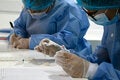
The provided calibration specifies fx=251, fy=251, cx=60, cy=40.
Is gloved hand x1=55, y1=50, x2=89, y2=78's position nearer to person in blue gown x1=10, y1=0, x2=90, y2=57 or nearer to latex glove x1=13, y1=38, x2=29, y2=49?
person in blue gown x1=10, y1=0, x2=90, y2=57

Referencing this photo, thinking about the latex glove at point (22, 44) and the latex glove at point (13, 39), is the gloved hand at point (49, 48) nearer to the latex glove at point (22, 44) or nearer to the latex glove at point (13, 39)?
the latex glove at point (22, 44)

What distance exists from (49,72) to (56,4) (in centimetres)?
64

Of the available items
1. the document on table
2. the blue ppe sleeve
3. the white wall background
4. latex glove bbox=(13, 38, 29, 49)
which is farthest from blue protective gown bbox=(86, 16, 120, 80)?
the white wall background

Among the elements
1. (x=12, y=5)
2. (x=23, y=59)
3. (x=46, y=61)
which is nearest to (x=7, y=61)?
(x=23, y=59)

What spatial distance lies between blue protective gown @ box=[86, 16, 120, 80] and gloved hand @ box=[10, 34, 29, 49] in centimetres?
46

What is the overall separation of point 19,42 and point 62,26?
0.30 metres

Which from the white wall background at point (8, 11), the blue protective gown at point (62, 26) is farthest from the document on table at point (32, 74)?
the white wall background at point (8, 11)

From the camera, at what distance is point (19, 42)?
5.33 feet

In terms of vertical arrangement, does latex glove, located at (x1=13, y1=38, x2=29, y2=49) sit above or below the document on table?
below

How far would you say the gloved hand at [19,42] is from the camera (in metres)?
1.59

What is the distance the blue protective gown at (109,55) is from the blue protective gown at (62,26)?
0.25 m

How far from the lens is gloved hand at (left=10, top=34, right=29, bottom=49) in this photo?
1.59 meters

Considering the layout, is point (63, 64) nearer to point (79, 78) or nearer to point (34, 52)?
point (79, 78)

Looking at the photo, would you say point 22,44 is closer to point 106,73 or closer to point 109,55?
point 109,55
